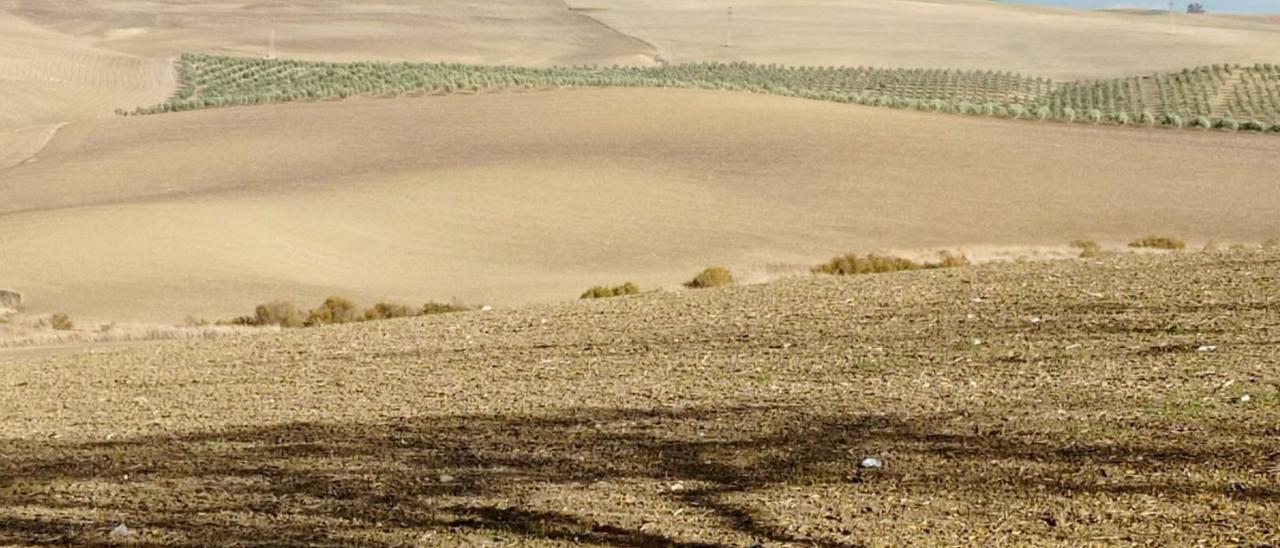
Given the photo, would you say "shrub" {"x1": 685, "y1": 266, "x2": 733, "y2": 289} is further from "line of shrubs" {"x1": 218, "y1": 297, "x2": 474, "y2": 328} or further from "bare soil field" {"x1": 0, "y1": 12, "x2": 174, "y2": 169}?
"bare soil field" {"x1": 0, "y1": 12, "x2": 174, "y2": 169}

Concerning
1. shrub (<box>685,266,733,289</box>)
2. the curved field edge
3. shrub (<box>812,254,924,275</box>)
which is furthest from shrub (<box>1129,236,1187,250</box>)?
the curved field edge

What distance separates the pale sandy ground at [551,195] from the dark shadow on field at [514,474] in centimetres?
1722

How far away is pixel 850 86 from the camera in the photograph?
8519 centimetres

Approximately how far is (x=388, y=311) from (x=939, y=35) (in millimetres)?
99668

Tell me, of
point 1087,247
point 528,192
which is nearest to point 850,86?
point 528,192

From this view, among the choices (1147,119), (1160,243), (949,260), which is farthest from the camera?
(1147,119)

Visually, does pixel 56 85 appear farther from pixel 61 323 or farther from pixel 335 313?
pixel 335 313

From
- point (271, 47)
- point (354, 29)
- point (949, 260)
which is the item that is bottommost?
point (354, 29)

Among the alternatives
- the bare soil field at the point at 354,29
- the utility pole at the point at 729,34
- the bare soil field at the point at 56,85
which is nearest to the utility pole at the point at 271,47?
the bare soil field at the point at 354,29

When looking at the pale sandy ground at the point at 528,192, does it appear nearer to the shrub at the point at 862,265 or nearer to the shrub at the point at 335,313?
the shrub at the point at 862,265

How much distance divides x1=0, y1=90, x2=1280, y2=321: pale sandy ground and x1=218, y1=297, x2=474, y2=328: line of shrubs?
1945 mm

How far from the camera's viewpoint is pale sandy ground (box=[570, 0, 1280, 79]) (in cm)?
10394

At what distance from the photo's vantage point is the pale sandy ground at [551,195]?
34250mm

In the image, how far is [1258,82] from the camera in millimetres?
80188
